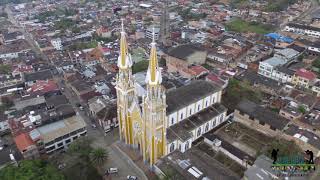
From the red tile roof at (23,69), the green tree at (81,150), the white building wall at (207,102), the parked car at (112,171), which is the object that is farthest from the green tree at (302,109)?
the red tile roof at (23,69)

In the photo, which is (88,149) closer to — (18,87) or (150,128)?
(150,128)

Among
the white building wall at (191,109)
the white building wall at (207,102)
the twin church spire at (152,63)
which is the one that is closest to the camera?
the twin church spire at (152,63)

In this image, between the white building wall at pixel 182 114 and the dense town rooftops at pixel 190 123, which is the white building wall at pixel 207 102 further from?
the white building wall at pixel 182 114

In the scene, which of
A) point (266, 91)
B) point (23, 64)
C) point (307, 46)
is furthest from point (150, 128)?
point (307, 46)

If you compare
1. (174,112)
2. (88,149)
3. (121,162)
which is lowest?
(121,162)

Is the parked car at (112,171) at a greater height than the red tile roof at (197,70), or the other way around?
the red tile roof at (197,70)

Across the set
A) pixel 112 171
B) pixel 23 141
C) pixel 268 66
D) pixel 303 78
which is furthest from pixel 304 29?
pixel 23 141

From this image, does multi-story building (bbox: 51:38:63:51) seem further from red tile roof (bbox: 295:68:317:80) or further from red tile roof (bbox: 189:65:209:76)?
red tile roof (bbox: 295:68:317:80)

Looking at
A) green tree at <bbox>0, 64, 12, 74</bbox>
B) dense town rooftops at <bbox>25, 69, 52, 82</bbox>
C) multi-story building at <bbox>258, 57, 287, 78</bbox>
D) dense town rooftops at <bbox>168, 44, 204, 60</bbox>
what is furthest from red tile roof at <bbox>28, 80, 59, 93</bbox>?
multi-story building at <bbox>258, 57, 287, 78</bbox>
